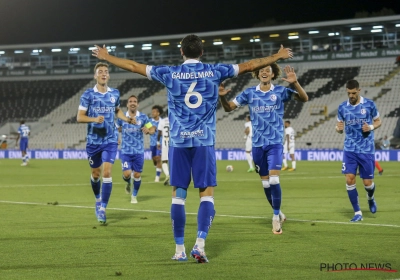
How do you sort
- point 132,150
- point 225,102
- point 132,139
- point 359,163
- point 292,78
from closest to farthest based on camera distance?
point 292,78 → point 225,102 → point 359,163 → point 132,150 → point 132,139

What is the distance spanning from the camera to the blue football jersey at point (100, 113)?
12.3 m

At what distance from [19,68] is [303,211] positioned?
67.3 meters

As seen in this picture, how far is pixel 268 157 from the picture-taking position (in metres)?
11.4

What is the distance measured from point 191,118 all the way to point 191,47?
0.80 meters

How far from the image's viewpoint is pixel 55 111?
69750mm

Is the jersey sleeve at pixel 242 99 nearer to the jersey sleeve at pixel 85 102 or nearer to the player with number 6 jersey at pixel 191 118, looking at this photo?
→ the jersey sleeve at pixel 85 102

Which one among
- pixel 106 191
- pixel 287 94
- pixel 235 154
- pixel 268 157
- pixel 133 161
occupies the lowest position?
pixel 106 191

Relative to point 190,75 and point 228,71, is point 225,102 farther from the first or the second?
point 190,75

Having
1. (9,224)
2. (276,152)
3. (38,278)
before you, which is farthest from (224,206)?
(38,278)

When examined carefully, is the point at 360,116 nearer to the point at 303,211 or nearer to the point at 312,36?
the point at 303,211

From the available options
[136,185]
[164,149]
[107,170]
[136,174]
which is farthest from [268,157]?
[164,149]

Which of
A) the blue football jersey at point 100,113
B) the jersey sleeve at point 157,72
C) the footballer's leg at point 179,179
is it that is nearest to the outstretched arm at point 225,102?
the jersey sleeve at point 157,72

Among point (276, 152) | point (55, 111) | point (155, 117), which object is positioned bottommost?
point (276, 152)

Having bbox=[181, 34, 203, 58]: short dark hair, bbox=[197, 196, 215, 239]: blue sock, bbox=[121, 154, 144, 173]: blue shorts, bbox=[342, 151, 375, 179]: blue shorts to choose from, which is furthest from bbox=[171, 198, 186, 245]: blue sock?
bbox=[121, 154, 144, 173]: blue shorts
